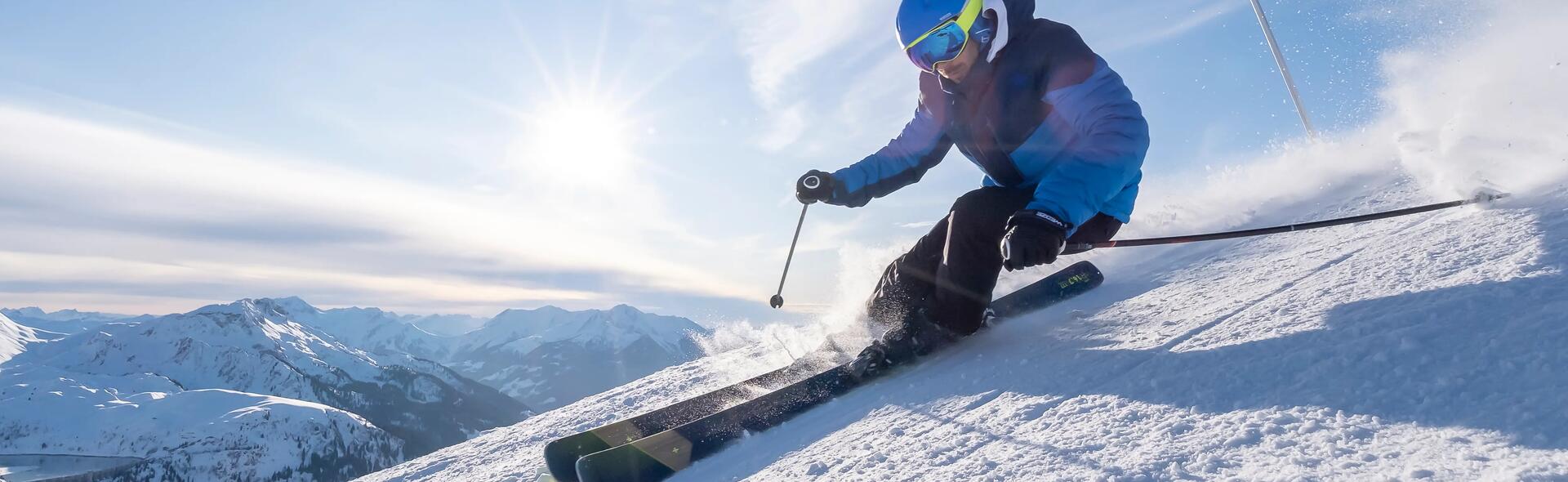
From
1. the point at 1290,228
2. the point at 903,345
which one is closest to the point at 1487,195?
the point at 1290,228

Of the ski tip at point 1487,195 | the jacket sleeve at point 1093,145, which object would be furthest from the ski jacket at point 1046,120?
the ski tip at point 1487,195

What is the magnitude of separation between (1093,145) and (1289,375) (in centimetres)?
156

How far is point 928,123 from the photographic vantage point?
16.0 ft

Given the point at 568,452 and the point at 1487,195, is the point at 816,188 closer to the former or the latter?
the point at 568,452

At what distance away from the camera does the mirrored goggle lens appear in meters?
3.91

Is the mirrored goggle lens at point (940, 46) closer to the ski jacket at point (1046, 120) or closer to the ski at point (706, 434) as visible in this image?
the ski jacket at point (1046, 120)

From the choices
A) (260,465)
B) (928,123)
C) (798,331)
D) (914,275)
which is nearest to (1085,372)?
(914,275)

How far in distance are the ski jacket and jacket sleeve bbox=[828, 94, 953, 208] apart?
59mm

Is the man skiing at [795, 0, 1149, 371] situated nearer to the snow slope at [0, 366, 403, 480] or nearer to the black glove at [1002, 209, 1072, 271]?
the black glove at [1002, 209, 1072, 271]

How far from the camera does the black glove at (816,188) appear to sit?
5.13m

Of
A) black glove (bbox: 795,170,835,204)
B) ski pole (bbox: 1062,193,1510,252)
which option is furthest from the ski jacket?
black glove (bbox: 795,170,835,204)

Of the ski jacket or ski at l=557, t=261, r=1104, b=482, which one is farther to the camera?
the ski jacket

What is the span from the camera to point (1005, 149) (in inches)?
160

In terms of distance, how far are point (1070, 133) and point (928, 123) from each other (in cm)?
129
